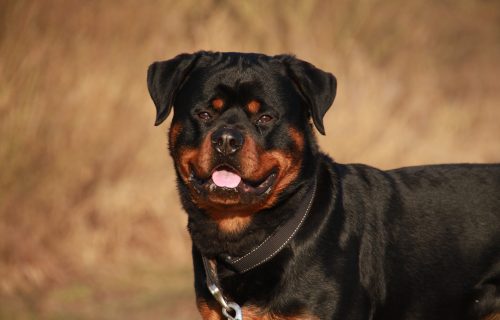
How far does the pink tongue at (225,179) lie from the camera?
380 centimetres

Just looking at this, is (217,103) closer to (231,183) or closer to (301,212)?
(231,183)

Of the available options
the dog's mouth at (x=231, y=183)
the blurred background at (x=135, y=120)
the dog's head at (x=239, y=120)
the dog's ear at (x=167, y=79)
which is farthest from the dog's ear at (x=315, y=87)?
the blurred background at (x=135, y=120)

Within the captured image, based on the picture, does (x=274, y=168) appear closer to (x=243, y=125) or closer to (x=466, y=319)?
(x=243, y=125)

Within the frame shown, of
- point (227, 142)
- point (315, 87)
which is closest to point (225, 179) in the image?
point (227, 142)

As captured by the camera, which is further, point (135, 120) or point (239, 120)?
point (135, 120)

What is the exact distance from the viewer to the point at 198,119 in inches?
156

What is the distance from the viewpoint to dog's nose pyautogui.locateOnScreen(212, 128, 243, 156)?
374 centimetres

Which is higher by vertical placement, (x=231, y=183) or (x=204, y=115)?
(x=204, y=115)

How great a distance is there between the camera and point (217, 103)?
3.97 metres

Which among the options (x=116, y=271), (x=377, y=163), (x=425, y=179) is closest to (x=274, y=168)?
(x=425, y=179)

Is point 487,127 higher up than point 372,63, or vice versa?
point 372,63

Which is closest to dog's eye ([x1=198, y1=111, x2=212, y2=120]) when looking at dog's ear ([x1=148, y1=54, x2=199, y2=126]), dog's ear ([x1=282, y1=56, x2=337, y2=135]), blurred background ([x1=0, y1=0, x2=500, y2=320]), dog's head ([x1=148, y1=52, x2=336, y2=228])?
dog's head ([x1=148, y1=52, x2=336, y2=228])

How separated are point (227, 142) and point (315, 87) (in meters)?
0.58

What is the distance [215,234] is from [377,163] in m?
4.10
